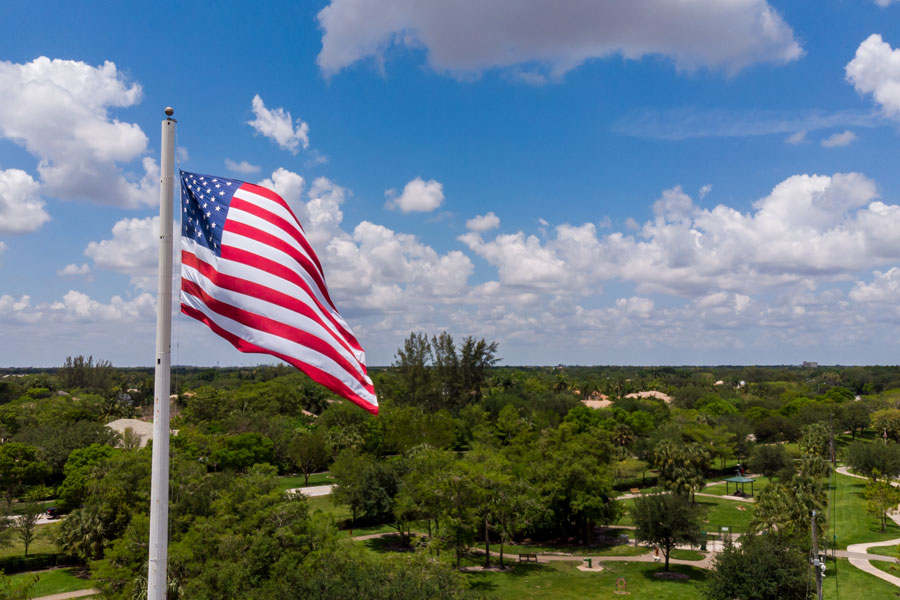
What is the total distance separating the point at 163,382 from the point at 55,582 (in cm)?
4077

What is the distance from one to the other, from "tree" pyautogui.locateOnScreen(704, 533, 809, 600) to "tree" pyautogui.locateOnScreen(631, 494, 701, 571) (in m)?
7.89

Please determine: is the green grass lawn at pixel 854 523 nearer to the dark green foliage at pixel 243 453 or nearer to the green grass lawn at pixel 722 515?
the green grass lawn at pixel 722 515

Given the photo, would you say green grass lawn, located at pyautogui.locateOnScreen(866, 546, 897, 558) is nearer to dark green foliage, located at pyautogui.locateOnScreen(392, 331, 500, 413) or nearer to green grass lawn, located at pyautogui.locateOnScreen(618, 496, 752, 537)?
green grass lawn, located at pyautogui.locateOnScreen(618, 496, 752, 537)

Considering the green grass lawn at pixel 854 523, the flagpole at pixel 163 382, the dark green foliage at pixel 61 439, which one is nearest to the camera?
the flagpole at pixel 163 382

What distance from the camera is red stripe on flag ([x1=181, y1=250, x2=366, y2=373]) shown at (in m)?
8.57

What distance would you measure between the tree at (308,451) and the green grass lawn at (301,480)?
0.83 m

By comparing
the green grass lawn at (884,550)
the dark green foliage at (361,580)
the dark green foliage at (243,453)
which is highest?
the dark green foliage at (361,580)

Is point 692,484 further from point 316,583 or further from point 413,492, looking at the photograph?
point 316,583

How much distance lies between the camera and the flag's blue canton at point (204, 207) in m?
8.69

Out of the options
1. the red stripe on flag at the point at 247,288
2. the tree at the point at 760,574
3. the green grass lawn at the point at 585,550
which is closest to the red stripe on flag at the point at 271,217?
the red stripe on flag at the point at 247,288

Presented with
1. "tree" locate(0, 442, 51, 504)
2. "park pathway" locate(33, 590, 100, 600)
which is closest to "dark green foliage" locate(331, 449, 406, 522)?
"park pathway" locate(33, 590, 100, 600)

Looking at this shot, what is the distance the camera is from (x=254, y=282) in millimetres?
8641

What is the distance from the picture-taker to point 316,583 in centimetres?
2150

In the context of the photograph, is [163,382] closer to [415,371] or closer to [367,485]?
[367,485]
